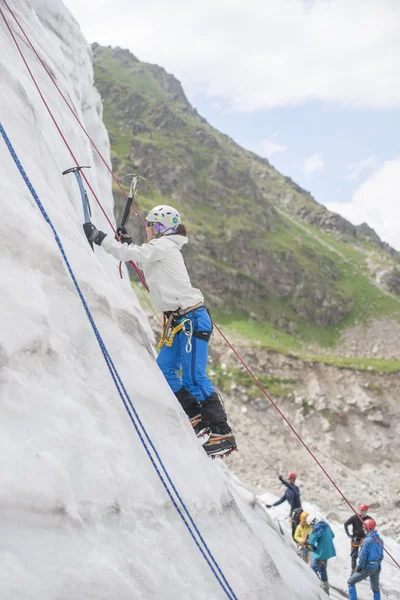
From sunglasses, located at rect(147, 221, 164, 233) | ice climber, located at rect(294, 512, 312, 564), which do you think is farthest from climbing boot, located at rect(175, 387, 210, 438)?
ice climber, located at rect(294, 512, 312, 564)

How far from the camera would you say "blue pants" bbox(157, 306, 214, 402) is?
20.5ft

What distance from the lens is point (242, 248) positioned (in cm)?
4322

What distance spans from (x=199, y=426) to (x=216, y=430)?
0.84ft

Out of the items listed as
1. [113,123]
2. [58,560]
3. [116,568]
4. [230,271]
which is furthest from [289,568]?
[113,123]

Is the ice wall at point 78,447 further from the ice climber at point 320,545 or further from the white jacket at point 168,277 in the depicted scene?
the ice climber at point 320,545

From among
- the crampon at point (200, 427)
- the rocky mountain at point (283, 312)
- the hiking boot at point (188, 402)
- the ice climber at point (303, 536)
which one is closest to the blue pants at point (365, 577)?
the ice climber at point (303, 536)

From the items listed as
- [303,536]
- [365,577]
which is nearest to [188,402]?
[303,536]

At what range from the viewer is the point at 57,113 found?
349 inches

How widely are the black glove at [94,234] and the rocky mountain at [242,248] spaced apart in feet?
75.3

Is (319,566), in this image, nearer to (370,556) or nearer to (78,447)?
(370,556)

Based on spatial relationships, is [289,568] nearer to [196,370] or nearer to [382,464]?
[196,370]

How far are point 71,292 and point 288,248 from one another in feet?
145

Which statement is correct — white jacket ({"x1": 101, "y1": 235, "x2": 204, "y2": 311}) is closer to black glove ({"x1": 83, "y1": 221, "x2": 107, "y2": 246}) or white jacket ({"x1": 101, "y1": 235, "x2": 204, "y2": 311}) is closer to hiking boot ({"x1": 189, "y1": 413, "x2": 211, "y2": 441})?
black glove ({"x1": 83, "y1": 221, "x2": 107, "y2": 246})

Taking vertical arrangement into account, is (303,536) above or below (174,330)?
below
